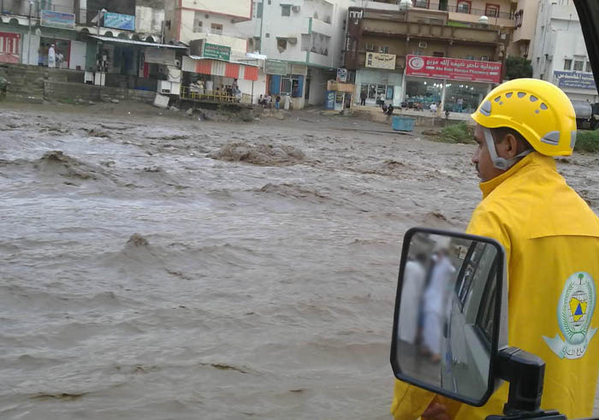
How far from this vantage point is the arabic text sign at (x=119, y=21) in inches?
1763

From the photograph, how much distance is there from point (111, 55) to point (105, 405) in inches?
1759

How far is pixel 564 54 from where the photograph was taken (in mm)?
55469

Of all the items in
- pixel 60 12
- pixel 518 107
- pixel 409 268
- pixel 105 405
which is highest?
pixel 60 12

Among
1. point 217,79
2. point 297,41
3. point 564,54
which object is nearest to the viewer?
point 217,79

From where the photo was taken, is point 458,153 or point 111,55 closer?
point 458,153

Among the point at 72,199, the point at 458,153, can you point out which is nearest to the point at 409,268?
the point at 72,199

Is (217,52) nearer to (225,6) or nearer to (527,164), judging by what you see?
(225,6)

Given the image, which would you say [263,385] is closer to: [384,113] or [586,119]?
[586,119]

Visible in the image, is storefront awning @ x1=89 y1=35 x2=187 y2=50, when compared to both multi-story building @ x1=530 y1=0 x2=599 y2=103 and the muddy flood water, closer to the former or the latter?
multi-story building @ x1=530 y1=0 x2=599 y2=103

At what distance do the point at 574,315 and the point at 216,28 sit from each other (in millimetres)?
51745

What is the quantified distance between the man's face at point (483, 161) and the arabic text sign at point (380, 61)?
184 ft

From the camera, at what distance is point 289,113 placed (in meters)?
51.4

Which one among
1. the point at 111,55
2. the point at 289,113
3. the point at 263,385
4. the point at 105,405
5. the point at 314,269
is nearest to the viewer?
the point at 105,405

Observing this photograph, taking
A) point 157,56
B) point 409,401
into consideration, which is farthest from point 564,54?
point 409,401
